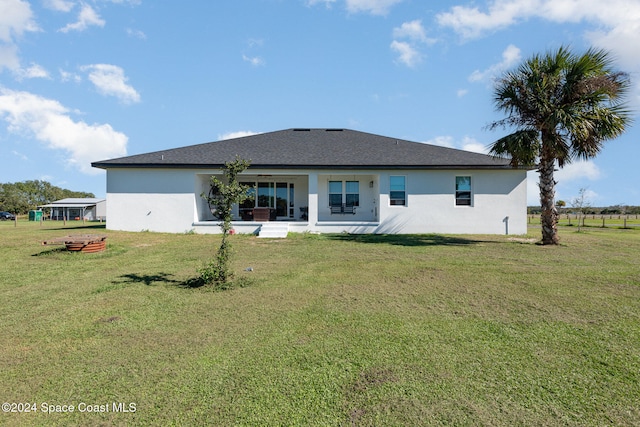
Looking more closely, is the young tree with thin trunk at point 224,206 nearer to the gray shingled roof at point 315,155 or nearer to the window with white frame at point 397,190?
the gray shingled roof at point 315,155

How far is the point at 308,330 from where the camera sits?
13.9ft

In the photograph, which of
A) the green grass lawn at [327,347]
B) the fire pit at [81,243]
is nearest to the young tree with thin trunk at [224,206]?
the green grass lawn at [327,347]

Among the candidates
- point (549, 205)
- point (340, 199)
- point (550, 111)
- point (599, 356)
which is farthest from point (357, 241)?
point (599, 356)

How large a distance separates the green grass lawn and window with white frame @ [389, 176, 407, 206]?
29.3ft

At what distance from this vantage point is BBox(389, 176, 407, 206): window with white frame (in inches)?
647

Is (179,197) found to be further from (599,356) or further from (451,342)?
(599,356)

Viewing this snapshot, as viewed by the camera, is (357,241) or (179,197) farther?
(179,197)

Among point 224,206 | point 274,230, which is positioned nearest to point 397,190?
point 274,230

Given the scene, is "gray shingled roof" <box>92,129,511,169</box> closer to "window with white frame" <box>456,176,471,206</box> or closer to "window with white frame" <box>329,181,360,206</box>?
"window with white frame" <box>456,176,471,206</box>

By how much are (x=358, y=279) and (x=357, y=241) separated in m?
6.22

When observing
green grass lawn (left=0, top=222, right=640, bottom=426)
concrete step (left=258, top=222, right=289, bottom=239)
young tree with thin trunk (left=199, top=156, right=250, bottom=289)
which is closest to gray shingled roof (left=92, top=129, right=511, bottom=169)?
concrete step (left=258, top=222, right=289, bottom=239)

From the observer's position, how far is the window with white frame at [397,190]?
16422 mm

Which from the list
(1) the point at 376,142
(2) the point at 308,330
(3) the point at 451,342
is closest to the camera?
(3) the point at 451,342

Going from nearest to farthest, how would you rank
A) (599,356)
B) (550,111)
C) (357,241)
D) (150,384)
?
(150,384) < (599,356) < (550,111) < (357,241)
